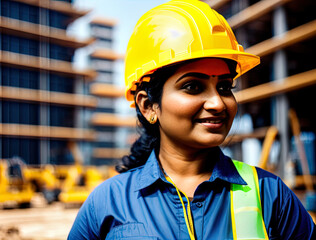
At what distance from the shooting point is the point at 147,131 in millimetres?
1575

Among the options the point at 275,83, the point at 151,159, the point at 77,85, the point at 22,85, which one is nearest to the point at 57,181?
the point at 275,83

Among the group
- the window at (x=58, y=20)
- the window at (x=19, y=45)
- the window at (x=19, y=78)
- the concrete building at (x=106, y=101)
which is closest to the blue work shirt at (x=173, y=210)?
the window at (x=19, y=78)

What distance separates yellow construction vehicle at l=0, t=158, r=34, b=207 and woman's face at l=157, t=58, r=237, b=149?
416 inches

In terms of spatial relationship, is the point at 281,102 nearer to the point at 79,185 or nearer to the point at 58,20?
the point at 79,185

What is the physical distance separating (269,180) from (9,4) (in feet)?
95.6

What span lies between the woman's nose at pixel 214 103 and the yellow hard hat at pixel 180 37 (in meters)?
0.15

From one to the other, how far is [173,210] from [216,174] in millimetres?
195

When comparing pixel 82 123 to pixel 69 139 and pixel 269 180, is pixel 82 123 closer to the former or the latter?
pixel 69 139

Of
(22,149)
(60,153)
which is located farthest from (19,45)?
(60,153)

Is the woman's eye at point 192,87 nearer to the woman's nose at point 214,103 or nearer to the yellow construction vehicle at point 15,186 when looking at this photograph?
the woman's nose at point 214,103

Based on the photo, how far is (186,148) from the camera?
1.31m

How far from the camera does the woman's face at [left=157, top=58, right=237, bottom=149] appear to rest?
1203 mm

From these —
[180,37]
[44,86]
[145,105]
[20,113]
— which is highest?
[44,86]

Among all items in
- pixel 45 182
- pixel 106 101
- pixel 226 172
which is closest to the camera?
pixel 226 172
